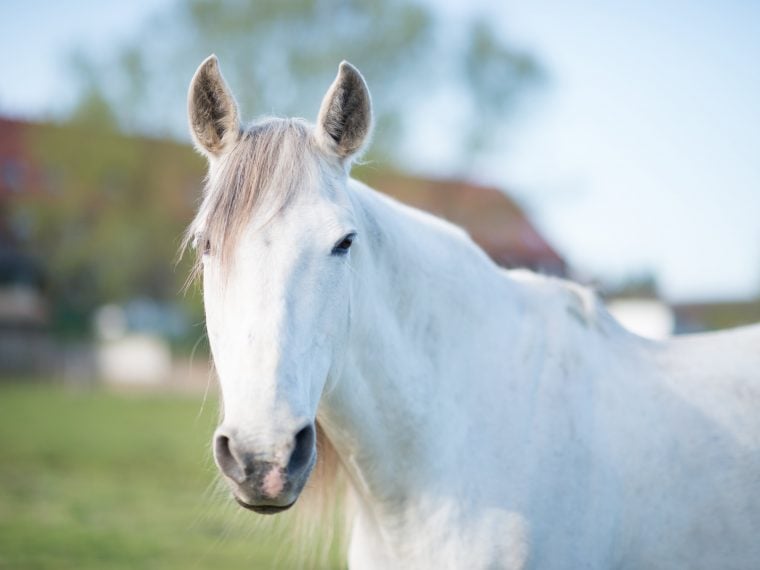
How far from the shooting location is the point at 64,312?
1391 inches

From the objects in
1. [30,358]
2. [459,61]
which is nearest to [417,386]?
[459,61]

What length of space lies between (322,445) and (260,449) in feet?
3.19

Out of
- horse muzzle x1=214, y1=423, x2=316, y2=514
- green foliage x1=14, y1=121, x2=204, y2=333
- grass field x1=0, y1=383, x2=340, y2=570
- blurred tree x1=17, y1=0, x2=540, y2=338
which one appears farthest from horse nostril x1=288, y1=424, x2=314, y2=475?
green foliage x1=14, y1=121, x2=204, y2=333

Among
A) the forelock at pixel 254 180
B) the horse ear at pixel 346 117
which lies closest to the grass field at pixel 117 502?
the forelock at pixel 254 180

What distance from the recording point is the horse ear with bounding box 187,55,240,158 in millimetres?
2504

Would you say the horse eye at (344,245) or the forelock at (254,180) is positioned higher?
the forelock at (254,180)

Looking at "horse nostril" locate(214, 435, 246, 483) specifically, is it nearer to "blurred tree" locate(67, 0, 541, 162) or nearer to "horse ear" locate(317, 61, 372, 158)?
"horse ear" locate(317, 61, 372, 158)

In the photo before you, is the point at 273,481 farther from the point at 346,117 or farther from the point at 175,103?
the point at 175,103

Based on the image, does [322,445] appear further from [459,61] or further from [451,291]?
[459,61]

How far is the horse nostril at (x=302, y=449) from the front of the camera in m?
2.05

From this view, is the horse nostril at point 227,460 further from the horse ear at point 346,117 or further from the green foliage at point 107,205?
the green foliage at point 107,205

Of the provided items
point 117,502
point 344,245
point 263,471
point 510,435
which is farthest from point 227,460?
point 117,502

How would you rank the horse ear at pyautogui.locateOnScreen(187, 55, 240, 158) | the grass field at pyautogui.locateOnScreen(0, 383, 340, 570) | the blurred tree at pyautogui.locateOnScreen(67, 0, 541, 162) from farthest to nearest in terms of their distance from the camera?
the blurred tree at pyautogui.locateOnScreen(67, 0, 541, 162), the grass field at pyautogui.locateOnScreen(0, 383, 340, 570), the horse ear at pyautogui.locateOnScreen(187, 55, 240, 158)

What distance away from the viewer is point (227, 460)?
81.1 inches
